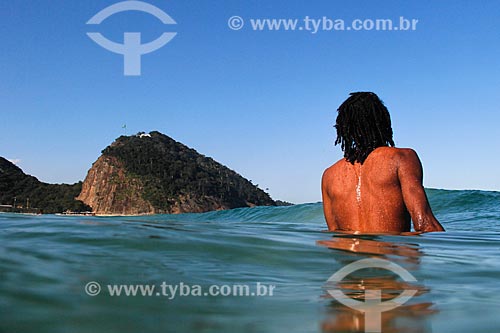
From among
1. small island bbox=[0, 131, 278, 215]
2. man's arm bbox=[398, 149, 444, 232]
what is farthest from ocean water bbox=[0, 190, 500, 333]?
small island bbox=[0, 131, 278, 215]

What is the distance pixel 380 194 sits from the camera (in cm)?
436

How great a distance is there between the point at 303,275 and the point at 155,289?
82 centimetres

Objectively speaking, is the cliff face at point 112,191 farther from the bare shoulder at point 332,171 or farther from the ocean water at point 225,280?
the ocean water at point 225,280

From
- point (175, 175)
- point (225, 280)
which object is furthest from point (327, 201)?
point (175, 175)

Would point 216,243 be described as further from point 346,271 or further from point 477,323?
point 477,323

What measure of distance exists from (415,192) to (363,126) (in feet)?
2.47

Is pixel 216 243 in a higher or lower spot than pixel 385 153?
lower

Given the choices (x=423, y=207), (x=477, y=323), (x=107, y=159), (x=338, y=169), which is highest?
(x=107, y=159)

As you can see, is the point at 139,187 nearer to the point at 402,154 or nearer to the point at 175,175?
the point at 175,175

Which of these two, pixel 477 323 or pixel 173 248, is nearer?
pixel 477 323

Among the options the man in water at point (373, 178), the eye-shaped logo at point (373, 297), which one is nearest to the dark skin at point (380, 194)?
the man in water at point (373, 178)

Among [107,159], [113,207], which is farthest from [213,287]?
[107,159]

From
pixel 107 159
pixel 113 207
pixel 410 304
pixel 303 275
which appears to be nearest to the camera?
pixel 410 304

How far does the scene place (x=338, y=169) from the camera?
466 centimetres
